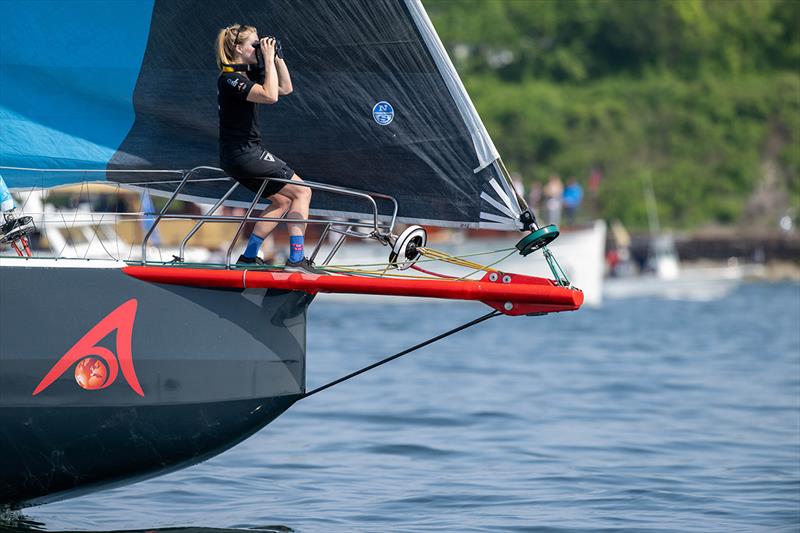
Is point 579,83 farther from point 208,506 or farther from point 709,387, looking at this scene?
point 208,506

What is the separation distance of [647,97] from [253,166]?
5847 cm

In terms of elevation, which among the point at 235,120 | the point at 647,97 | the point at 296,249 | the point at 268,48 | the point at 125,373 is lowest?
the point at 125,373

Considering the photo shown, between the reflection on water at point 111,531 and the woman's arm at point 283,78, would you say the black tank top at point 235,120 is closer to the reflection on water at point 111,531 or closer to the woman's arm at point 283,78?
the woman's arm at point 283,78

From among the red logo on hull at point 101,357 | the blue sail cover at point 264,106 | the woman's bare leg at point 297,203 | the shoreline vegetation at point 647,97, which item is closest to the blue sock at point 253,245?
the woman's bare leg at point 297,203

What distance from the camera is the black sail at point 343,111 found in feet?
24.4

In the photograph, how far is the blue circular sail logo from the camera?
7.52m

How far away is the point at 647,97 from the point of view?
6372 centimetres

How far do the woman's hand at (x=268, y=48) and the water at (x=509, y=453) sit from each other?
3.00 metres

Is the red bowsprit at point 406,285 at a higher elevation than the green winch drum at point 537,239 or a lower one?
lower

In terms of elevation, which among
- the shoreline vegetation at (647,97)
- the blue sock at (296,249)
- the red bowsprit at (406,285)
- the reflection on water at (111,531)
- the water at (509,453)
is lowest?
the reflection on water at (111,531)

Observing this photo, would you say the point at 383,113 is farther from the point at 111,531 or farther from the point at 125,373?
the point at 111,531

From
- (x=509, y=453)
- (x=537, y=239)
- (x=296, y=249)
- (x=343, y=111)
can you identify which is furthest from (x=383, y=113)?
(x=509, y=453)

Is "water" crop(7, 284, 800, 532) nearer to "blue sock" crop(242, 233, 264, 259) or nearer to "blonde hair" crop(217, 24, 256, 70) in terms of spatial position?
"blue sock" crop(242, 233, 264, 259)

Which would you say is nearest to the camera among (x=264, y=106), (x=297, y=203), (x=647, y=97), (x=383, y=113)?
(x=297, y=203)
